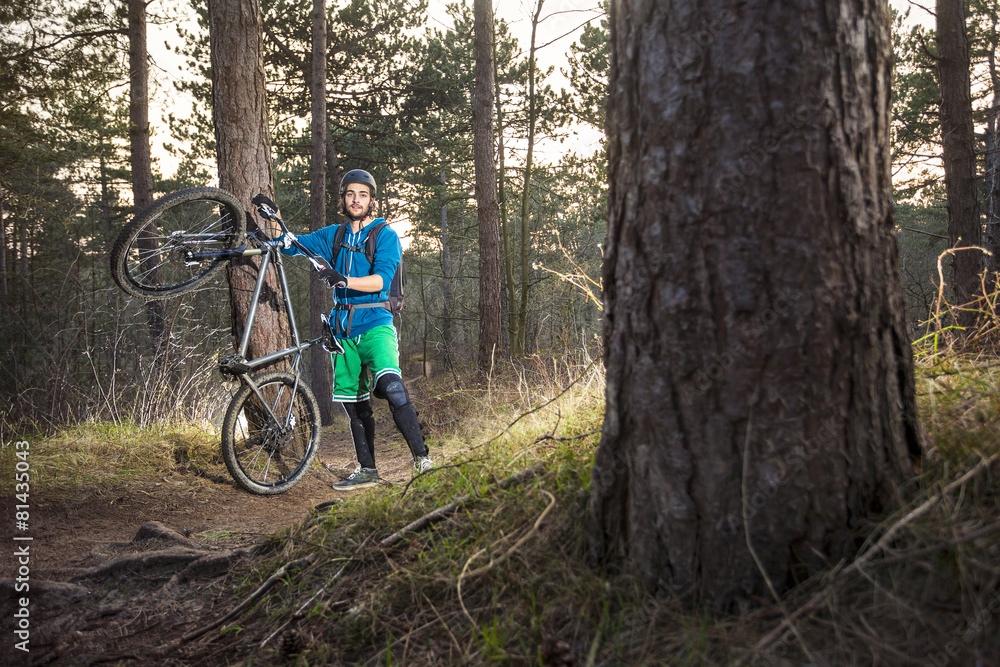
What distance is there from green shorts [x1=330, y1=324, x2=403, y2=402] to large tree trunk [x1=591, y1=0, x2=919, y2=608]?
3028 mm

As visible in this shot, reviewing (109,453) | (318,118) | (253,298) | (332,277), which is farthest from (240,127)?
(318,118)

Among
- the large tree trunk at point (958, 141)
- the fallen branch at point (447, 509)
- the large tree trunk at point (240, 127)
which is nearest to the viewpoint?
the fallen branch at point (447, 509)

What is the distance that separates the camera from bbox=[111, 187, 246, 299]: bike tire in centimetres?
349

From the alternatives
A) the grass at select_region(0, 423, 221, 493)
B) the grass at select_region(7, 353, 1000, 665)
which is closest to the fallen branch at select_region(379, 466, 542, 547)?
the grass at select_region(7, 353, 1000, 665)

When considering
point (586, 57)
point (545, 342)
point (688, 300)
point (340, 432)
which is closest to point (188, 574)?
point (688, 300)

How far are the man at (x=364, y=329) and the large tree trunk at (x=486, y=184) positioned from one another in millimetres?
5126

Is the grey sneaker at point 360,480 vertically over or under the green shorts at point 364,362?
under

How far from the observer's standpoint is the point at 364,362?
14.4ft

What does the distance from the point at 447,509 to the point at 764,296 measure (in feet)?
4.36

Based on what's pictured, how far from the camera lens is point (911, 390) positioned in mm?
1557

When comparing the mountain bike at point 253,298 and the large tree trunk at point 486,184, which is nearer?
the mountain bike at point 253,298

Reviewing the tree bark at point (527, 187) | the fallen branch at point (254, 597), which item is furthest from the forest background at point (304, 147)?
the fallen branch at point (254, 597)

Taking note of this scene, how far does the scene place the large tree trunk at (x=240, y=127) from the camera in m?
4.90

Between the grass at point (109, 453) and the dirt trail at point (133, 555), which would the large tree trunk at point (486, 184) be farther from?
the dirt trail at point (133, 555)
